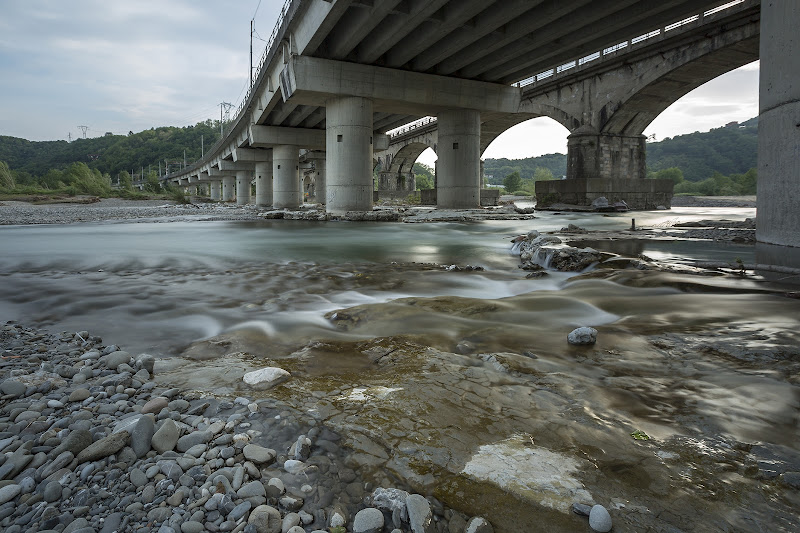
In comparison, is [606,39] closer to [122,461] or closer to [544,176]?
[122,461]

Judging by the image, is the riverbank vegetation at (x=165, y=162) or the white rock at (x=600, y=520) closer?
the white rock at (x=600, y=520)

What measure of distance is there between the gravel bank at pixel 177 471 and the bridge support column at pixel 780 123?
906 centimetres

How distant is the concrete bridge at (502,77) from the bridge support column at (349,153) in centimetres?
6

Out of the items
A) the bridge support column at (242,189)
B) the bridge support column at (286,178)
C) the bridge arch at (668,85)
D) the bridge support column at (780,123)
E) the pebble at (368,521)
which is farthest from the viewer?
the bridge support column at (242,189)

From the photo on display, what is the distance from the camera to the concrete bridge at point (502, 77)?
8391mm

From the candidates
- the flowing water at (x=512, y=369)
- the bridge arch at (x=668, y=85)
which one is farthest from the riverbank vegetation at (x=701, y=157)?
the flowing water at (x=512, y=369)

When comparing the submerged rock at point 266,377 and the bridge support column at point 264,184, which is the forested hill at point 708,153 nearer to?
the bridge support column at point 264,184

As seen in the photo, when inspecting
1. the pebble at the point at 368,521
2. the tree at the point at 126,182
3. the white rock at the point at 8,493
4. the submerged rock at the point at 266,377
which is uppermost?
the tree at the point at 126,182

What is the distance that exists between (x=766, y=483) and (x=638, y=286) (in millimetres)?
4533

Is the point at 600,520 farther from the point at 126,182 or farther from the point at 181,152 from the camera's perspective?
the point at 181,152

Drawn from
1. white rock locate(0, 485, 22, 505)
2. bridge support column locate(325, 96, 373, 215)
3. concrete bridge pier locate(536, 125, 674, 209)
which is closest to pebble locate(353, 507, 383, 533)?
white rock locate(0, 485, 22, 505)

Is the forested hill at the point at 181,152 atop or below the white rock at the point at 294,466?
atop

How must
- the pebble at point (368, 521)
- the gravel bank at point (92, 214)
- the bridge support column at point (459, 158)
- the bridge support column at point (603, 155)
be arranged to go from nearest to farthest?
the pebble at point (368, 521) < the gravel bank at point (92, 214) < the bridge support column at point (459, 158) < the bridge support column at point (603, 155)

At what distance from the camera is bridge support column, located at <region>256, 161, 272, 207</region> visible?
164 ft
